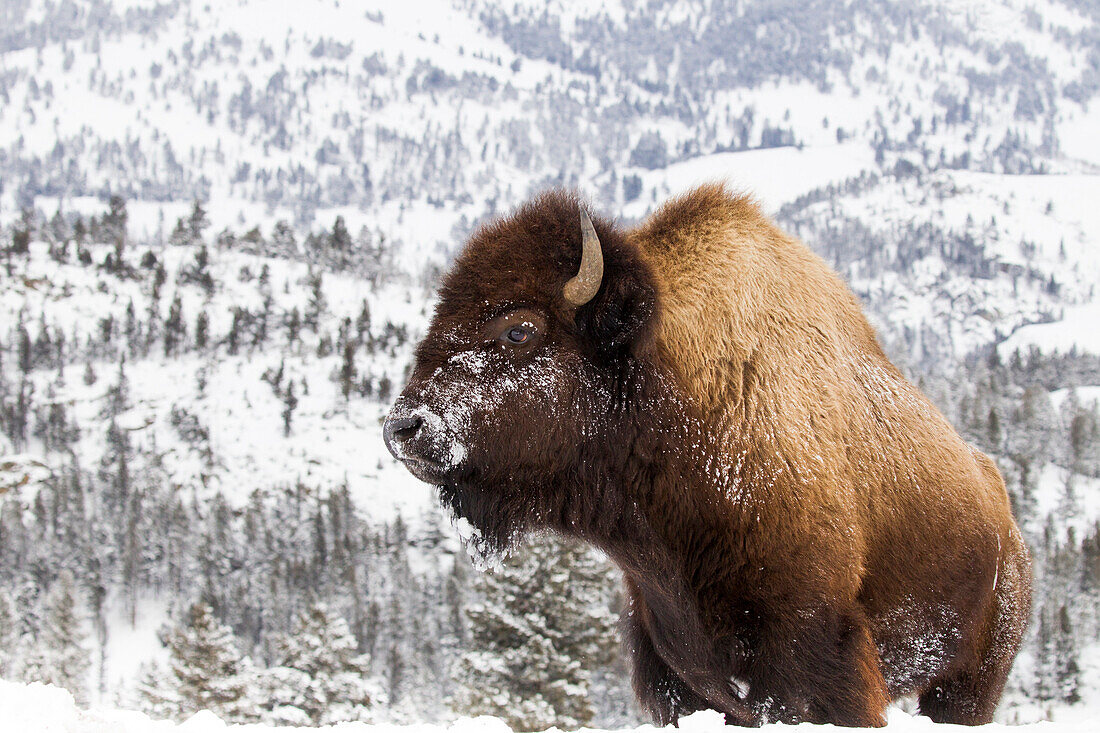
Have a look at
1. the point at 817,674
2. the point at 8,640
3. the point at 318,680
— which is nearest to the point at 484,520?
the point at 817,674

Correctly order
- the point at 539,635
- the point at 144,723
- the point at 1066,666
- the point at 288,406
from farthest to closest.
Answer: the point at 288,406
the point at 1066,666
the point at 539,635
the point at 144,723

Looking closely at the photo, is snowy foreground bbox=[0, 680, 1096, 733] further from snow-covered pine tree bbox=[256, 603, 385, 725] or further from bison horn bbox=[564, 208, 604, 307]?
snow-covered pine tree bbox=[256, 603, 385, 725]

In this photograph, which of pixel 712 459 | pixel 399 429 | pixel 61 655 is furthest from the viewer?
pixel 61 655

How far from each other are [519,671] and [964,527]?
90.2 feet

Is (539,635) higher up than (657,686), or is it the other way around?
(657,686)

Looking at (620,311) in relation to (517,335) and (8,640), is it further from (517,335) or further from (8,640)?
(8,640)

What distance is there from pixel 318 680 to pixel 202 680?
5.39 meters

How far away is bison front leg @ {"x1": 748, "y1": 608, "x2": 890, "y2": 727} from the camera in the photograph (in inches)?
144

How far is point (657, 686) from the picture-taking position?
15.2 ft

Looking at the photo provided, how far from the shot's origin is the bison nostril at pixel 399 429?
385 centimetres

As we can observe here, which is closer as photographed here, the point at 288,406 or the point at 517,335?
the point at 517,335

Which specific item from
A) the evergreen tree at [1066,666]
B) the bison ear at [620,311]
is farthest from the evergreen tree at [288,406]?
the bison ear at [620,311]

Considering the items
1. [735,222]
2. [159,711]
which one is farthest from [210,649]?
[735,222]

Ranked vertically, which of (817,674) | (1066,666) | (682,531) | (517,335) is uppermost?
(517,335)
